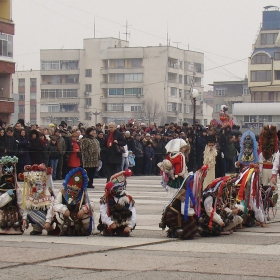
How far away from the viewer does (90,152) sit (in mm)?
21766

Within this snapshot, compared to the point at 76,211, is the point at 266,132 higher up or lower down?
higher up

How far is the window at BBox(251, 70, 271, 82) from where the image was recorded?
101375 millimetres

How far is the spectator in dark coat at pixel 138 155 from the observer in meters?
28.8

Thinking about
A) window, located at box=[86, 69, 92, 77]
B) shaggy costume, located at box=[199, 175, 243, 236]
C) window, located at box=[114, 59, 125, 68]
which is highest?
window, located at box=[114, 59, 125, 68]

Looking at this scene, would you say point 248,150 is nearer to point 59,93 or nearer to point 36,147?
point 36,147

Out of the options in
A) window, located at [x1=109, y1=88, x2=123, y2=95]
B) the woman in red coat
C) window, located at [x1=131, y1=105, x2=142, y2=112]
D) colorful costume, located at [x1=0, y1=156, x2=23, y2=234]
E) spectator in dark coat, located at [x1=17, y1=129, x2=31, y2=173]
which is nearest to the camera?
colorful costume, located at [x1=0, y1=156, x2=23, y2=234]

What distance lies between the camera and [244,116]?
5812 cm

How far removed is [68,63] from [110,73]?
7.03m

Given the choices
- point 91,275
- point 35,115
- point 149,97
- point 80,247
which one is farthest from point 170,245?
point 35,115

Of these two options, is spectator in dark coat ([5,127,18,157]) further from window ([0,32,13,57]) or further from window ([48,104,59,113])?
window ([48,104,59,113])

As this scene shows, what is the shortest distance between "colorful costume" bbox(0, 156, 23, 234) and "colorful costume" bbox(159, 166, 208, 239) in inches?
88.2

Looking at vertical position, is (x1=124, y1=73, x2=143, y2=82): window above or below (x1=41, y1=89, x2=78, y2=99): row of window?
above

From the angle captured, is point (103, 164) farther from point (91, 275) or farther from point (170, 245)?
point (91, 275)

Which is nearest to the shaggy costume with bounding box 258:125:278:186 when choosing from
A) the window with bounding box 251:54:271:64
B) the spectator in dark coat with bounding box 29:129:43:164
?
the spectator in dark coat with bounding box 29:129:43:164
